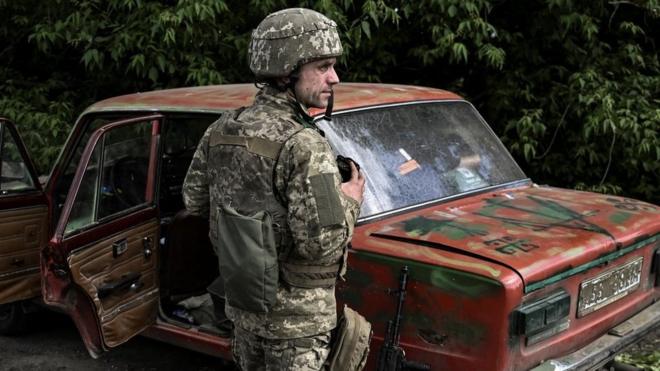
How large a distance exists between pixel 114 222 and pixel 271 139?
153 centimetres

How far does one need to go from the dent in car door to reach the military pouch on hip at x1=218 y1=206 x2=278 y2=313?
2262 millimetres

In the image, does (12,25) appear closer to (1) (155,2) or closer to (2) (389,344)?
(1) (155,2)

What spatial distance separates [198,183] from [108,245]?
39.1 inches

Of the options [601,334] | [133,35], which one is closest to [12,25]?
[133,35]

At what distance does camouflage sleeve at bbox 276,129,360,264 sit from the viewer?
2471 millimetres

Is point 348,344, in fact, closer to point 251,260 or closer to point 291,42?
point 251,260

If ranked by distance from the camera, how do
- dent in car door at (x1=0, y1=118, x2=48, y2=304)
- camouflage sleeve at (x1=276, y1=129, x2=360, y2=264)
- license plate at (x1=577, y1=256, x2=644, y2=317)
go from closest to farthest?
camouflage sleeve at (x1=276, y1=129, x2=360, y2=264)
license plate at (x1=577, y1=256, x2=644, y2=317)
dent in car door at (x1=0, y1=118, x2=48, y2=304)

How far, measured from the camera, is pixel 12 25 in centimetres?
786

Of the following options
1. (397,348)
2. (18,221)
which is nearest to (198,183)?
(397,348)

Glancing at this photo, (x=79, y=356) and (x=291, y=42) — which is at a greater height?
(x=291, y=42)

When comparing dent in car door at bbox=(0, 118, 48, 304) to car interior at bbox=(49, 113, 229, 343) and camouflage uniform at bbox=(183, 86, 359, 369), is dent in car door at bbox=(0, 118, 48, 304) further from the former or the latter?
camouflage uniform at bbox=(183, 86, 359, 369)

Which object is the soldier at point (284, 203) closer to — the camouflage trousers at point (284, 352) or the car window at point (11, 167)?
the camouflage trousers at point (284, 352)

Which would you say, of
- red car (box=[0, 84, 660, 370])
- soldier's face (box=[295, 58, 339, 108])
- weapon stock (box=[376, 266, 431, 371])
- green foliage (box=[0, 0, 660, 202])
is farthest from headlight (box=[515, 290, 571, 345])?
green foliage (box=[0, 0, 660, 202])

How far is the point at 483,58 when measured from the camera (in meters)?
6.54
